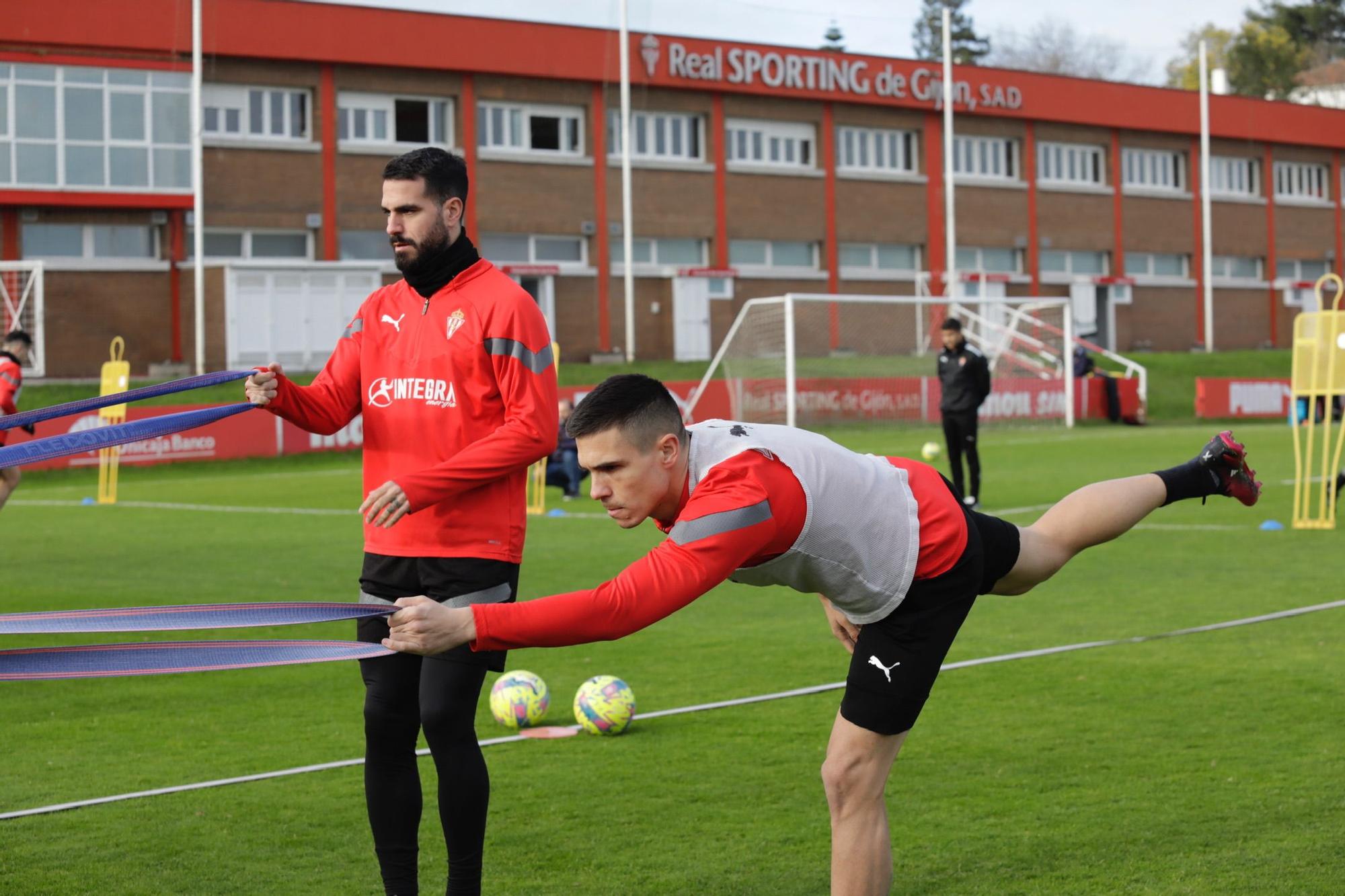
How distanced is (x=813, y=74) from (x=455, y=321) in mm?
47181

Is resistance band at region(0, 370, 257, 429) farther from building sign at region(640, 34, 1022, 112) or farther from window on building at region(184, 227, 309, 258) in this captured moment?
building sign at region(640, 34, 1022, 112)

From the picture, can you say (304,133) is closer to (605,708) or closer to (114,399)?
(605,708)

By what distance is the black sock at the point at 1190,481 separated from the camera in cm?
578

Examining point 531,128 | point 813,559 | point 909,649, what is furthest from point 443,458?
point 531,128

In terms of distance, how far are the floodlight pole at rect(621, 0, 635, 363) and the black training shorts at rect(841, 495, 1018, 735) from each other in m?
40.3

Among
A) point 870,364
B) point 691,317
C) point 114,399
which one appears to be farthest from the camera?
point 691,317

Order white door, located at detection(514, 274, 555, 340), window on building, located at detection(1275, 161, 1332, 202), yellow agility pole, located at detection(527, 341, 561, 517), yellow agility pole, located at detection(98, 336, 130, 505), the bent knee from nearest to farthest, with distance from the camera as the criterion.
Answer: the bent knee → yellow agility pole, located at detection(527, 341, 561, 517) → yellow agility pole, located at detection(98, 336, 130, 505) → white door, located at detection(514, 274, 555, 340) → window on building, located at detection(1275, 161, 1332, 202)

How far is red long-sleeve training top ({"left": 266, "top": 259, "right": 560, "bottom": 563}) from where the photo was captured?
475cm

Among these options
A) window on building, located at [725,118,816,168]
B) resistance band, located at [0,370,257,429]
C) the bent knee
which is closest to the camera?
the bent knee

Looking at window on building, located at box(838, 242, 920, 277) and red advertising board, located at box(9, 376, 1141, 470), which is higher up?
window on building, located at box(838, 242, 920, 277)

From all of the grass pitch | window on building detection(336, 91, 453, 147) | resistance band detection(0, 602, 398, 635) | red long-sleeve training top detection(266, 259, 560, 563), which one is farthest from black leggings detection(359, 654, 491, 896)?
window on building detection(336, 91, 453, 147)

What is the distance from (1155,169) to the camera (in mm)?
59875

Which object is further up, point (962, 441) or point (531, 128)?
point (531, 128)

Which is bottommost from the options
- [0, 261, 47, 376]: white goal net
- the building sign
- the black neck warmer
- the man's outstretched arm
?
the man's outstretched arm
